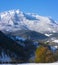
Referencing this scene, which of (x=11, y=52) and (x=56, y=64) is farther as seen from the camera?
(x=11, y=52)

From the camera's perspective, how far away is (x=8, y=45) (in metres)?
140

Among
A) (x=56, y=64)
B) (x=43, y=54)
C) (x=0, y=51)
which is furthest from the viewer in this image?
(x=0, y=51)

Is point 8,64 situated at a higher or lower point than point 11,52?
lower

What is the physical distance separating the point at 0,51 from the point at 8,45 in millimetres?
13929

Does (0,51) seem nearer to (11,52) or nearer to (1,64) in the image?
(11,52)

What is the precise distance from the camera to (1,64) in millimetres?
10180

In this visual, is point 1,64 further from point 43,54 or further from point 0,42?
point 0,42

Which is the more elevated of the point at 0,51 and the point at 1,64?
the point at 0,51

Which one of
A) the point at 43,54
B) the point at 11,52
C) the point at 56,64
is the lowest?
the point at 56,64

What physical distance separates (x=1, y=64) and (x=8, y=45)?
130 meters

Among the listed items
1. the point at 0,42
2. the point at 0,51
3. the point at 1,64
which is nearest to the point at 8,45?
the point at 0,42

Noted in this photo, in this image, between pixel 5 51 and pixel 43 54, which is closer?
pixel 43 54

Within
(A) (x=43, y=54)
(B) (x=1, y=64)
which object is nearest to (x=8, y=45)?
(A) (x=43, y=54)

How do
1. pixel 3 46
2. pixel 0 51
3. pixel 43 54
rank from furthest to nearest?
pixel 3 46 < pixel 0 51 < pixel 43 54
